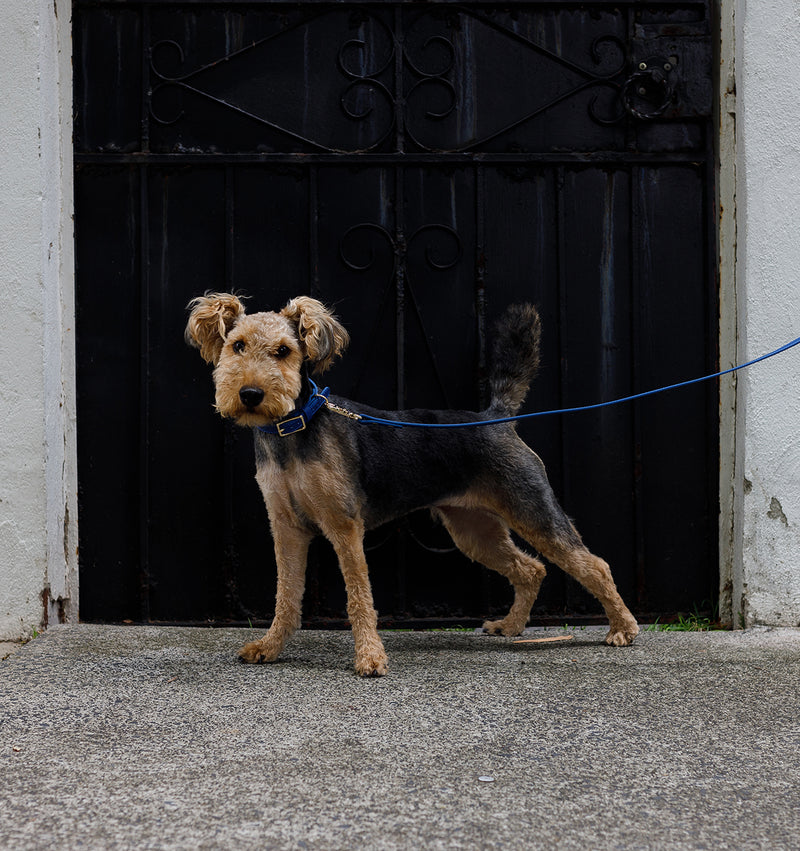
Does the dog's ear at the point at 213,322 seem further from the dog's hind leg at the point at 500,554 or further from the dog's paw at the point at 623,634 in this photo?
the dog's paw at the point at 623,634

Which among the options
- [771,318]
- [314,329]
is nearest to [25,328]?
[314,329]

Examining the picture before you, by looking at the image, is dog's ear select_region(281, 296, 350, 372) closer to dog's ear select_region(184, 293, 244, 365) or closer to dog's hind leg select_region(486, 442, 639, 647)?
dog's ear select_region(184, 293, 244, 365)

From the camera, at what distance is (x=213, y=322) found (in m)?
3.53

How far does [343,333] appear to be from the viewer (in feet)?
11.9

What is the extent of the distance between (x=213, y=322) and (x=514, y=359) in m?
1.44

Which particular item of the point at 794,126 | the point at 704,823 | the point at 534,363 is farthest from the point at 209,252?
the point at 704,823

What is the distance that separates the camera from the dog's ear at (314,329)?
3.50 metres

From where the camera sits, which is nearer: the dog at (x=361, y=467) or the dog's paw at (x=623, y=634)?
the dog at (x=361, y=467)

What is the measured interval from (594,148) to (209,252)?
208cm

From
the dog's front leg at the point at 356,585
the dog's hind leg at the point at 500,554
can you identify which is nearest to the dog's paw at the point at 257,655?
the dog's front leg at the point at 356,585

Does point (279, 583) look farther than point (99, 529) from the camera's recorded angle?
No

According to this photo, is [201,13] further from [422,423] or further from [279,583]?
[279,583]

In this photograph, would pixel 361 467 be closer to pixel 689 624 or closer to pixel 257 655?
pixel 257 655

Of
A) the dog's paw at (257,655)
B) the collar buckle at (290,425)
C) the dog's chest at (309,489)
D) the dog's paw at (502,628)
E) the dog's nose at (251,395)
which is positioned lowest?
the dog's paw at (502,628)
